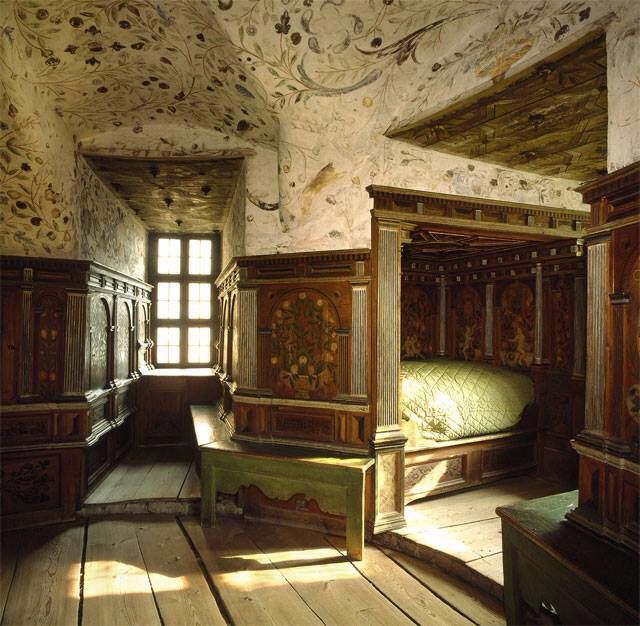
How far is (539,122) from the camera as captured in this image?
10.1 ft

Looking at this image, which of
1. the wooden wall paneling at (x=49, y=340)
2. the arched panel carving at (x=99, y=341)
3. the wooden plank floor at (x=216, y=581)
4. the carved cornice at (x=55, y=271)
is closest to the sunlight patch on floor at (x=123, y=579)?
the wooden plank floor at (x=216, y=581)

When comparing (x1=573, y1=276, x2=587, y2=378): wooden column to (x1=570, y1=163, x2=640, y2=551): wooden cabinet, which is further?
(x1=573, y1=276, x2=587, y2=378): wooden column

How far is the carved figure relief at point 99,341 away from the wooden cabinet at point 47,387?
0.03m

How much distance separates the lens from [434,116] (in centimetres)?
311

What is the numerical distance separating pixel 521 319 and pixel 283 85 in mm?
3920

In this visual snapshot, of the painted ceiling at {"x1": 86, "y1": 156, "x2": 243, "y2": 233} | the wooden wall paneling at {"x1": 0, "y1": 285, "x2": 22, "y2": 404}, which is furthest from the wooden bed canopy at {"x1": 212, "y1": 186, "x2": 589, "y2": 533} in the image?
the wooden wall paneling at {"x1": 0, "y1": 285, "x2": 22, "y2": 404}

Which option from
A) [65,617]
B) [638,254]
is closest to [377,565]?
[65,617]

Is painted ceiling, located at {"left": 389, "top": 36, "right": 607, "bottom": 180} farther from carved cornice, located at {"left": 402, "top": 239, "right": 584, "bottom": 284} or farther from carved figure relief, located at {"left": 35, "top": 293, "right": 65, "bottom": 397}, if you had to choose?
carved figure relief, located at {"left": 35, "top": 293, "right": 65, "bottom": 397}

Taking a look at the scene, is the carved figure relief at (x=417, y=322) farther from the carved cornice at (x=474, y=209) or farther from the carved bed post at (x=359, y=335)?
the carved bed post at (x=359, y=335)

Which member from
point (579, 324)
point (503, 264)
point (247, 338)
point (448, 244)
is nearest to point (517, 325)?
point (503, 264)

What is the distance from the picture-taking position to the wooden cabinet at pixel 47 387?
3.64 metres

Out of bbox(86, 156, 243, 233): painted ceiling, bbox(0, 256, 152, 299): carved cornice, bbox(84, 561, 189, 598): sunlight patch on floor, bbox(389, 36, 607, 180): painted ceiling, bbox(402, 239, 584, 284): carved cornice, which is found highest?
bbox(86, 156, 243, 233): painted ceiling

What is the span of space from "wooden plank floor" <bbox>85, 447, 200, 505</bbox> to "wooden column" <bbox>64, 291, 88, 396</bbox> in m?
1.01

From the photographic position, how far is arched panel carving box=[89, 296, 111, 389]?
163 inches
